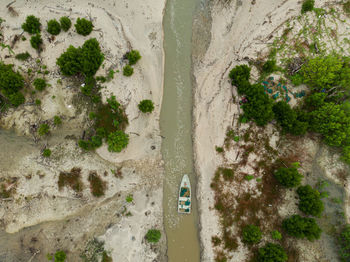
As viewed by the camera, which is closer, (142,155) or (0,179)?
(0,179)

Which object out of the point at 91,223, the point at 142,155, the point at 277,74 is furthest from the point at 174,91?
the point at 91,223

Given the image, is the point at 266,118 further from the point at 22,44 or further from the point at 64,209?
the point at 22,44

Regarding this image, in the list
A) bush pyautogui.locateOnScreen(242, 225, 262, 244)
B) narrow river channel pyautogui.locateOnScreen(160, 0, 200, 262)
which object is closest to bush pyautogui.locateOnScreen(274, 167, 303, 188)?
bush pyautogui.locateOnScreen(242, 225, 262, 244)

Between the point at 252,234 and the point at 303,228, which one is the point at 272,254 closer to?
the point at 252,234

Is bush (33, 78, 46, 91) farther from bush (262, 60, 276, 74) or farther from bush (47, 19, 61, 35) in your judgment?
bush (262, 60, 276, 74)

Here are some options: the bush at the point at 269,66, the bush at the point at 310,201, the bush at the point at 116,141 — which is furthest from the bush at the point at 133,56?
the bush at the point at 310,201

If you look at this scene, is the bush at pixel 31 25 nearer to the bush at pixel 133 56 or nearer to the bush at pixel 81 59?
the bush at pixel 81 59
